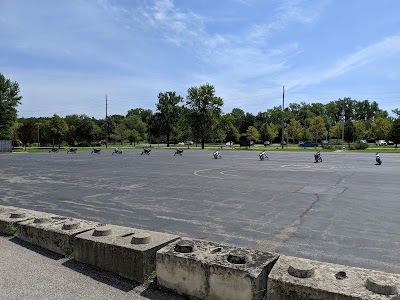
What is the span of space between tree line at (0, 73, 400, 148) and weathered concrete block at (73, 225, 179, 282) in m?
69.9

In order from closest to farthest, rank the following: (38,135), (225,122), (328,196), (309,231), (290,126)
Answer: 1. (309,231)
2. (328,196)
3. (225,122)
4. (38,135)
5. (290,126)

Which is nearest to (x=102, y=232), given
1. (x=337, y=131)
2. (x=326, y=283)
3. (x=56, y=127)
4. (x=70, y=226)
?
(x=70, y=226)

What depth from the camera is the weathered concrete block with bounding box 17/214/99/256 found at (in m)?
5.22

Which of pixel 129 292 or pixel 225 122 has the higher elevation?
pixel 225 122

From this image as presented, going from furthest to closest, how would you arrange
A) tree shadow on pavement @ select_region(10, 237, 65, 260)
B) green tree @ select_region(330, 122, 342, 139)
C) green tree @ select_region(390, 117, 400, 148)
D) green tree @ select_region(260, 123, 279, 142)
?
green tree @ select_region(260, 123, 279, 142), green tree @ select_region(330, 122, 342, 139), green tree @ select_region(390, 117, 400, 148), tree shadow on pavement @ select_region(10, 237, 65, 260)

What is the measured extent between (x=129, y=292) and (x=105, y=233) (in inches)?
46.3

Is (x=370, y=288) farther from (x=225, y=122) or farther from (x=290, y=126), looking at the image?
(x=290, y=126)

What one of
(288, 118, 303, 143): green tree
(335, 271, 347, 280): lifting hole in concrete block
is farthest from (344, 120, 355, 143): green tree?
(335, 271, 347, 280): lifting hole in concrete block

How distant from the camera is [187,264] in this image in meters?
3.83

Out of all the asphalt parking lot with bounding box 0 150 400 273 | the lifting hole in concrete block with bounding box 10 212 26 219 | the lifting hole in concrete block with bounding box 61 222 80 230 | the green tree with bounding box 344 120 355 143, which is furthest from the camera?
the green tree with bounding box 344 120 355 143

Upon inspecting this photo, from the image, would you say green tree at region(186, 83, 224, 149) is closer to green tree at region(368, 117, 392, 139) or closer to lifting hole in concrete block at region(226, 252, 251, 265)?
green tree at region(368, 117, 392, 139)

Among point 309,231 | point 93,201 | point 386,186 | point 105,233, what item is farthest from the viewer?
point 386,186

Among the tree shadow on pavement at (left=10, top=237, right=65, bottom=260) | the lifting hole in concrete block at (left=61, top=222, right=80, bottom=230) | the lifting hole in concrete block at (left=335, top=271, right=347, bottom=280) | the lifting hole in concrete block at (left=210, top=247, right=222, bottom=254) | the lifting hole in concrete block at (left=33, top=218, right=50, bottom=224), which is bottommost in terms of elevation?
the tree shadow on pavement at (left=10, top=237, right=65, bottom=260)

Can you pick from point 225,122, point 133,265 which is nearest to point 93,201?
point 133,265
